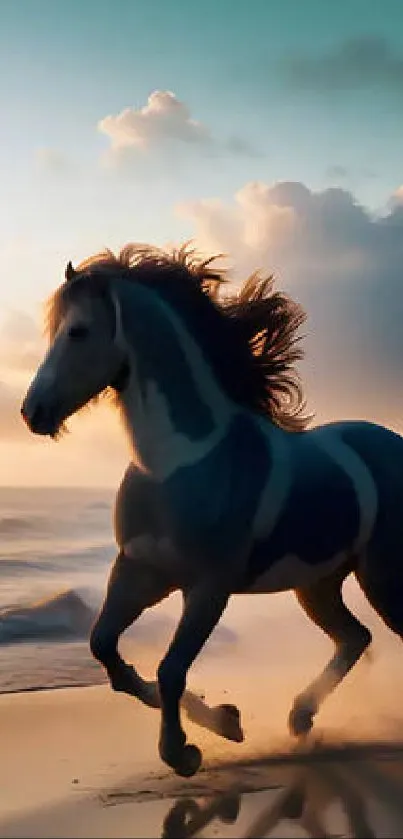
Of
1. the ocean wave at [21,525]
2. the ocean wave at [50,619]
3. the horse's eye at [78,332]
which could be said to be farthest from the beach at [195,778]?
the ocean wave at [21,525]

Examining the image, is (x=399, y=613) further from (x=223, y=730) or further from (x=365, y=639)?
(x=223, y=730)

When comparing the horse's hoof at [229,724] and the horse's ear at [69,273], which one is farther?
the horse's hoof at [229,724]

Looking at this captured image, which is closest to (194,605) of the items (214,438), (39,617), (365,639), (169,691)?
(169,691)

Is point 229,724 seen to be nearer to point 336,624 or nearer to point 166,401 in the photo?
point 336,624

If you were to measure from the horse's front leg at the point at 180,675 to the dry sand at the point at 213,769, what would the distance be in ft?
0.34

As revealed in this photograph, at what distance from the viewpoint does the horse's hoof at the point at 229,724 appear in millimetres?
3695

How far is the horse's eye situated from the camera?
3.37 meters

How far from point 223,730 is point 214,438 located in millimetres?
1063

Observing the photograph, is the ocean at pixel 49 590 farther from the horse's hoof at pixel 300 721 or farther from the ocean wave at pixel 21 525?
the horse's hoof at pixel 300 721

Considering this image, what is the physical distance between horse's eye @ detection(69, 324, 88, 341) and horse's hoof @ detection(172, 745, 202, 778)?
1.33m

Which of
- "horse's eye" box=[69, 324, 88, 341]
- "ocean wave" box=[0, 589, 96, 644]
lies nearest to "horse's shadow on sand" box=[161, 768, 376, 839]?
"horse's eye" box=[69, 324, 88, 341]

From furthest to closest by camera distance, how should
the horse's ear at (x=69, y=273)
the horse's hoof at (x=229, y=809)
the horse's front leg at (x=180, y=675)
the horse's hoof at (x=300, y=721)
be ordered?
the horse's hoof at (x=300, y=721) < the horse's ear at (x=69, y=273) < the horse's front leg at (x=180, y=675) < the horse's hoof at (x=229, y=809)

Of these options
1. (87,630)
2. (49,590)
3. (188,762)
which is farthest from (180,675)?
(49,590)

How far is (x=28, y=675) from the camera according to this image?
5.54 metres
